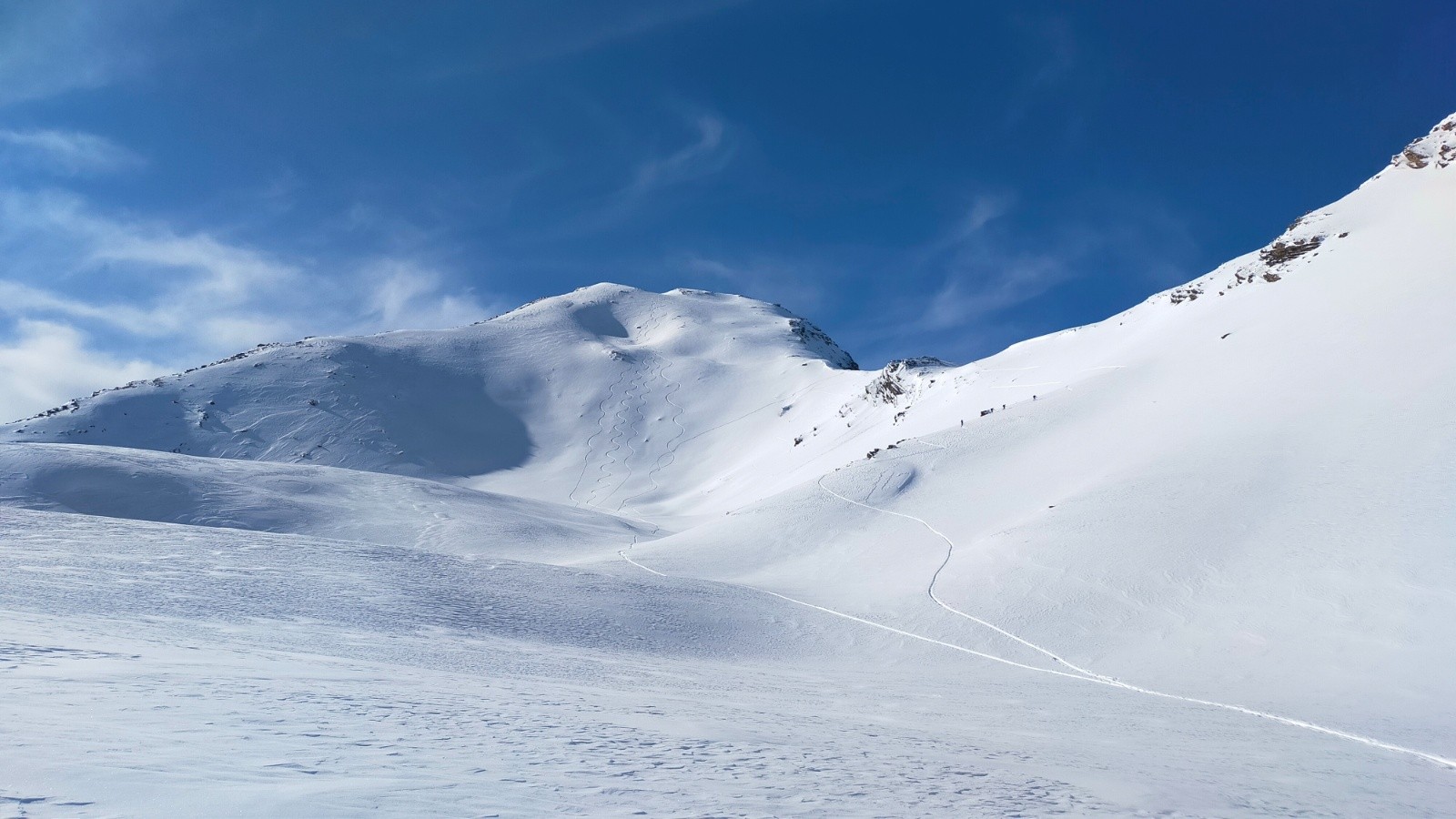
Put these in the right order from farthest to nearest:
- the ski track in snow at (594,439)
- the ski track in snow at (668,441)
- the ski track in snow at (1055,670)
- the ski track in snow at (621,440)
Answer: the ski track in snow at (621,440) → the ski track in snow at (594,439) → the ski track in snow at (668,441) → the ski track in snow at (1055,670)

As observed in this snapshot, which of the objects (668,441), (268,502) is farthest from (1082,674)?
(668,441)

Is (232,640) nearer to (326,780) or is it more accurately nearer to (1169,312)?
(326,780)

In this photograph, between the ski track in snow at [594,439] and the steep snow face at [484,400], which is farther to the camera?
the steep snow face at [484,400]

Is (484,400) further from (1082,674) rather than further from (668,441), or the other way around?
(1082,674)

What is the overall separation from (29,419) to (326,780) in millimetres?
75642

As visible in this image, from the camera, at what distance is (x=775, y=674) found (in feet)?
43.9

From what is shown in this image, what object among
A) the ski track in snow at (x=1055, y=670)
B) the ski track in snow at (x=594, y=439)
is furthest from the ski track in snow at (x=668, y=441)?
the ski track in snow at (x=1055, y=670)

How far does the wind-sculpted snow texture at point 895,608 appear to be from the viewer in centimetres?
571

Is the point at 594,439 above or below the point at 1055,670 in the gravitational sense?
above

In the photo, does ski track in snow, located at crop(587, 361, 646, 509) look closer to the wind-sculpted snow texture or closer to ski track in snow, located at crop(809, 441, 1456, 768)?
the wind-sculpted snow texture

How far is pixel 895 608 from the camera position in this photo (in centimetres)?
1992

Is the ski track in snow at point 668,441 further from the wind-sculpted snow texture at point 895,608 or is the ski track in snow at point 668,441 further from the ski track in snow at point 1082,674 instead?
the ski track in snow at point 1082,674

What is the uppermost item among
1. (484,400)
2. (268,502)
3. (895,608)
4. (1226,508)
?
(484,400)

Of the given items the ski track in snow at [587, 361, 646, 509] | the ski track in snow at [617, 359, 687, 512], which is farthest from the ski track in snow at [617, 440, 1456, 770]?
the ski track in snow at [587, 361, 646, 509]
